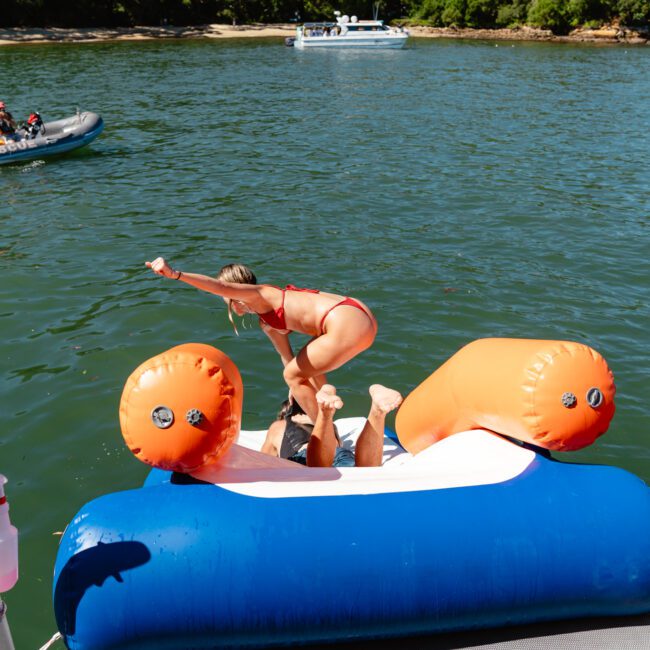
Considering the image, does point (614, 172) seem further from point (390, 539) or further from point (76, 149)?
point (390, 539)

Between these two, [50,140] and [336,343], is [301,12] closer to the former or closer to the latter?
[50,140]

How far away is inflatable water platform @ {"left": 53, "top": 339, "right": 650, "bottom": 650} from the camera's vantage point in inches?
147

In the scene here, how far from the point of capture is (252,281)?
526cm

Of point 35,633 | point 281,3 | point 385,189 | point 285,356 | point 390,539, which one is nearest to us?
point 390,539

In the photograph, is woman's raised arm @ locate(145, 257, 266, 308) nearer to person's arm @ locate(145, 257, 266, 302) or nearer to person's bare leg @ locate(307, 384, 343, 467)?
person's arm @ locate(145, 257, 266, 302)

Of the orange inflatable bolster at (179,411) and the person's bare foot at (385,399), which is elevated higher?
the orange inflatable bolster at (179,411)

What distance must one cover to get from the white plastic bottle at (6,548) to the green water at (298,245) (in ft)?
4.58

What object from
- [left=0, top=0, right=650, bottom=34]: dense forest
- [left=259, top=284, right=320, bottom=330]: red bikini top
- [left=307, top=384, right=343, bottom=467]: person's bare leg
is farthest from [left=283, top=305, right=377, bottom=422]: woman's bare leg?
[left=0, top=0, right=650, bottom=34]: dense forest

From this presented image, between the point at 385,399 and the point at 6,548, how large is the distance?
2.31 m

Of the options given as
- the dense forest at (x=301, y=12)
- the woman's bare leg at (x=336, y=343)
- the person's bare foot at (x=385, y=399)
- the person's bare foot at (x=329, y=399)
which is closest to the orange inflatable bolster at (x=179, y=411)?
the person's bare foot at (x=329, y=399)

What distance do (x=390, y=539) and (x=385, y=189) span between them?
11.3 meters

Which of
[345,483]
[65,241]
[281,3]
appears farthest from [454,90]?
[281,3]

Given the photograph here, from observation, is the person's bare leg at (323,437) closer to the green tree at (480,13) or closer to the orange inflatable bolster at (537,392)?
the orange inflatable bolster at (537,392)

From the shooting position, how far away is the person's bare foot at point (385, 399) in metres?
4.70
